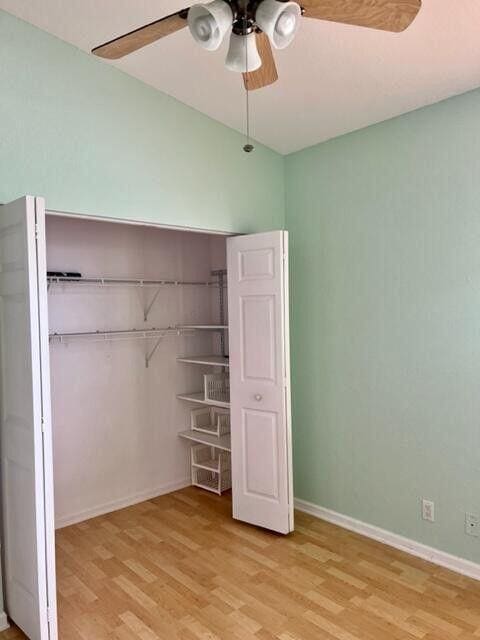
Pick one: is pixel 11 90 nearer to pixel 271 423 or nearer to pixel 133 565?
pixel 271 423

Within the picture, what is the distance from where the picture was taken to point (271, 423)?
324 centimetres

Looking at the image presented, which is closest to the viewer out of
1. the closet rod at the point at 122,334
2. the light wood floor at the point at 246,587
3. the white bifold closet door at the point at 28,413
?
the white bifold closet door at the point at 28,413

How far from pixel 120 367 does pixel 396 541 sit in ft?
7.81

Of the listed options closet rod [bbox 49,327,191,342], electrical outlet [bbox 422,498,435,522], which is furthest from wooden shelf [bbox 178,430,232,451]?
electrical outlet [bbox 422,498,435,522]

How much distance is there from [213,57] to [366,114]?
1.04 metres

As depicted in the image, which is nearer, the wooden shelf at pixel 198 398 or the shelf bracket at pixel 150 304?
the wooden shelf at pixel 198 398

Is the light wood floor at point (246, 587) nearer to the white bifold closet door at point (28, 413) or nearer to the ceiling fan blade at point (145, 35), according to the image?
the white bifold closet door at point (28, 413)

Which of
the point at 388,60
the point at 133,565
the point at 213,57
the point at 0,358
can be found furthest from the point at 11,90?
the point at 133,565

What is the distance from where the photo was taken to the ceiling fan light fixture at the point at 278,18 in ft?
4.57

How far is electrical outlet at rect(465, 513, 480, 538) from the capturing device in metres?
2.68

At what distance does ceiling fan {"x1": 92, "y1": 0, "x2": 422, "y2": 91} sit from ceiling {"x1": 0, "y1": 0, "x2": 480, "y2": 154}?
73 cm

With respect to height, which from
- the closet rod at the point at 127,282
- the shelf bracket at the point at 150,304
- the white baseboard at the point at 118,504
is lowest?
the white baseboard at the point at 118,504

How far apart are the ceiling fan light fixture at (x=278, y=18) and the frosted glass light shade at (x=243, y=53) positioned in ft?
0.42

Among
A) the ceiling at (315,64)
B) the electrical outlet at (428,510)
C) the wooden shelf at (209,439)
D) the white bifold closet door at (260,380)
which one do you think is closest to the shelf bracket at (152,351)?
the wooden shelf at (209,439)
